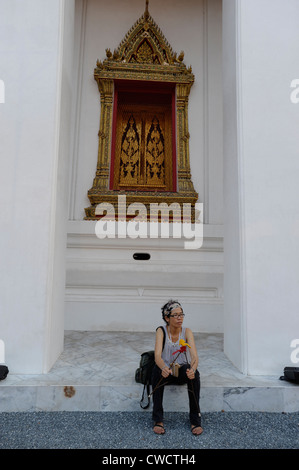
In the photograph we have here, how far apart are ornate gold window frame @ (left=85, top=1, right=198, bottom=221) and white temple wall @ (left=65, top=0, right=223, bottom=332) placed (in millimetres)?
138

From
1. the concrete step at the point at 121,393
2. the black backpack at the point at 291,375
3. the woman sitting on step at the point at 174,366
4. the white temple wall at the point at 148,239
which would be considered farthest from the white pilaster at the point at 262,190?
the white temple wall at the point at 148,239

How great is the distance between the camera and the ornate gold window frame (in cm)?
479

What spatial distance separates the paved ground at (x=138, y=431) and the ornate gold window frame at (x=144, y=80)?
291 centimetres

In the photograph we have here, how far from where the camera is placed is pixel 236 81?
10.5 ft

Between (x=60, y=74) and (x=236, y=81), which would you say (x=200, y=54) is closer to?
(x=236, y=81)

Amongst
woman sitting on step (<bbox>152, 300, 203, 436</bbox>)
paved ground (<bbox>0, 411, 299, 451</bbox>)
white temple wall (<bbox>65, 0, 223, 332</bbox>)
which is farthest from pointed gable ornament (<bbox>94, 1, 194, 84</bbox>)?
paved ground (<bbox>0, 411, 299, 451</bbox>)

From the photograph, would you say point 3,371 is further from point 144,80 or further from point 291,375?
point 144,80

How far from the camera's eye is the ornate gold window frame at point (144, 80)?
4785 mm

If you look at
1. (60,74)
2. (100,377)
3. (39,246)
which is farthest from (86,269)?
(60,74)

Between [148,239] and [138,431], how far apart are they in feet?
9.18

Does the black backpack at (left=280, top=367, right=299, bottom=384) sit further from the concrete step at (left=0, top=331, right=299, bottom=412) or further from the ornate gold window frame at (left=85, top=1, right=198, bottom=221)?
the ornate gold window frame at (left=85, top=1, right=198, bottom=221)

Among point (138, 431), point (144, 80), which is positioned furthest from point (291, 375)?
point (144, 80)

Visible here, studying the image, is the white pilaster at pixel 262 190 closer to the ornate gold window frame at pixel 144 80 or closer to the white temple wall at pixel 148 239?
the white temple wall at pixel 148 239

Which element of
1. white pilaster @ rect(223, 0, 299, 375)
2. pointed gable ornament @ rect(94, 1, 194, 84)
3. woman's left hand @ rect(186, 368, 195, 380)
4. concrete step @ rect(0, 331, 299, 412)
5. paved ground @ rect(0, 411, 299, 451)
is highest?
pointed gable ornament @ rect(94, 1, 194, 84)
